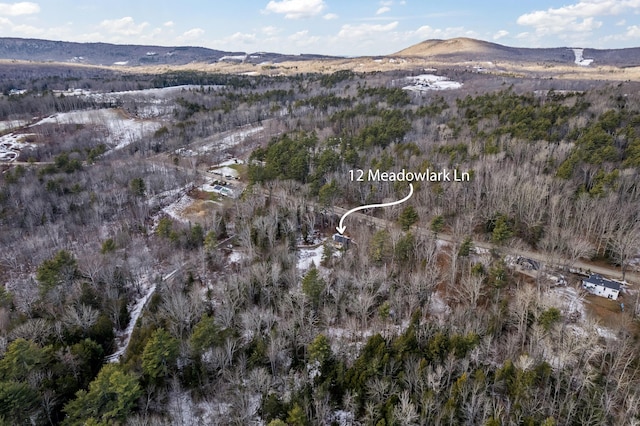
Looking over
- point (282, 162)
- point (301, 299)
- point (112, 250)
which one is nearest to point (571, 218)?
point (301, 299)

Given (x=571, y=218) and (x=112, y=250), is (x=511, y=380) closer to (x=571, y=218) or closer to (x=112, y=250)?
(x=571, y=218)

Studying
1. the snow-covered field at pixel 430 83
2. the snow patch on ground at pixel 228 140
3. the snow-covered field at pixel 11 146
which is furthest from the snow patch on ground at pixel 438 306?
the snow-covered field at pixel 430 83

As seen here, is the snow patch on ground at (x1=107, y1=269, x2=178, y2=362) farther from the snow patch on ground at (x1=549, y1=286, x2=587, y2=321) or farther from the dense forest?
the snow patch on ground at (x1=549, y1=286, x2=587, y2=321)

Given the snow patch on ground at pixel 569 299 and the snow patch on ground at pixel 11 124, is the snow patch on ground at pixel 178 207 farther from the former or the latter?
the snow patch on ground at pixel 11 124

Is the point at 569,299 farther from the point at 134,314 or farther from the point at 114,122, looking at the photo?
the point at 114,122

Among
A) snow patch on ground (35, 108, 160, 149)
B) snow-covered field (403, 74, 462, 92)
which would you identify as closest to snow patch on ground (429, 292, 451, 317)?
snow patch on ground (35, 108, 160, 149)
